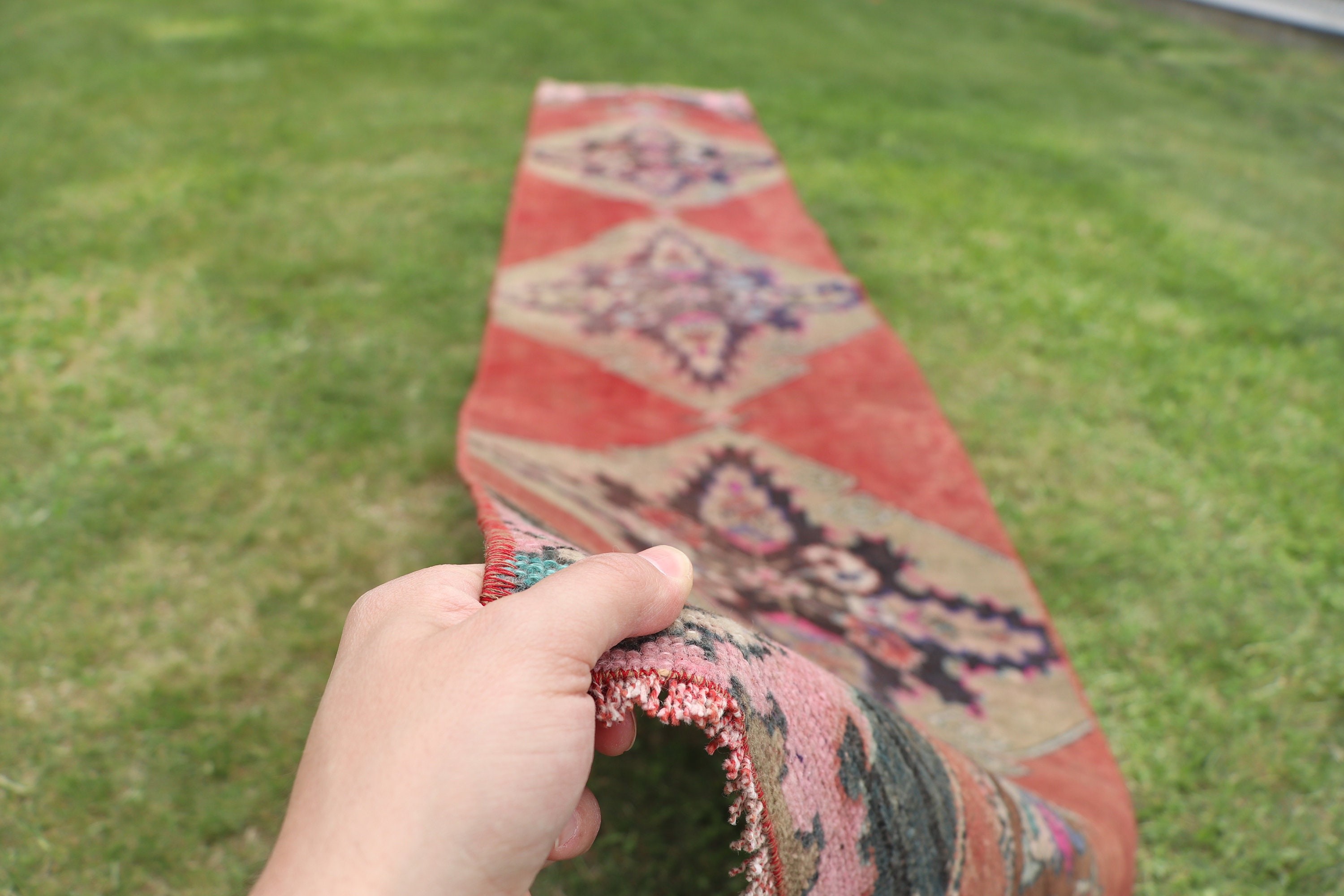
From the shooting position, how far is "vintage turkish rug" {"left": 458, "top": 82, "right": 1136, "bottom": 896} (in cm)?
68

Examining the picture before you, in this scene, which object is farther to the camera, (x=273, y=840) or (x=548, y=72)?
(x=548, y=72)

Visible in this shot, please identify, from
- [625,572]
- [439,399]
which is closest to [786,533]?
[625,572]

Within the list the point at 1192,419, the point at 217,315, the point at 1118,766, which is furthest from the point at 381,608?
the point at 1192,419

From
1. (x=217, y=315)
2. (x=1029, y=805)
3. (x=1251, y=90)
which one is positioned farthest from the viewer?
(x=1251, y=90)

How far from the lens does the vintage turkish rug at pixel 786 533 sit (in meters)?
0.68

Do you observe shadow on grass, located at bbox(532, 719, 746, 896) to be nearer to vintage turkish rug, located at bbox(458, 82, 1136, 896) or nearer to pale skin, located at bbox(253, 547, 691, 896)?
vintage turkish rug, located at bbox(458, 82, 1136, 896)

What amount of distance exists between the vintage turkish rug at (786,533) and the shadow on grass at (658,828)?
0.28m

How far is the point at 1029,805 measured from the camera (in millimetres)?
940

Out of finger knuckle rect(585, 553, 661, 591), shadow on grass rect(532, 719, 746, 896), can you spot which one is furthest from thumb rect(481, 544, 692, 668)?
shadow on grass rect(532, 719, 746, 896)

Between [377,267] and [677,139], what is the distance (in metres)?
1.34

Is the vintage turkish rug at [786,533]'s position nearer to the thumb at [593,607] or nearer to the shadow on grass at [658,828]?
the thumb at [593,607]

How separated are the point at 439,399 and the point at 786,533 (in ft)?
3.14

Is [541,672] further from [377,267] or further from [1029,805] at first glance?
[377,267]

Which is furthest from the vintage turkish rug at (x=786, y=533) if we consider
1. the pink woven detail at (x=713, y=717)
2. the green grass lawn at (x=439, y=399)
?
the green grass lawn at (x=439, y=399)
